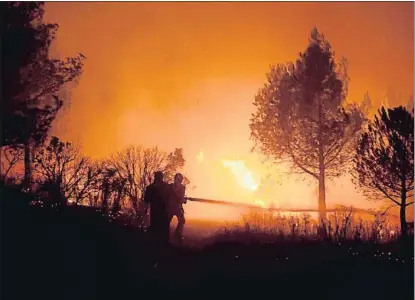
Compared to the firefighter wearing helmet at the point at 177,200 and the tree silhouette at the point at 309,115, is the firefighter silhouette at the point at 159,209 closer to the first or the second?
the firefighter wearing helmet at the point at 177,200

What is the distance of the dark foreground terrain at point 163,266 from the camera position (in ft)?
40.6

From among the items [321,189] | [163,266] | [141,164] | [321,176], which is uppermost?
Result: [141,164]

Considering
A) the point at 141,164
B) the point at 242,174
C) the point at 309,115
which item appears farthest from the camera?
the point at 242,174

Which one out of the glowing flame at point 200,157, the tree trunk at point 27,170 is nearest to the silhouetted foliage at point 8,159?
the tree trunk at point 27,170

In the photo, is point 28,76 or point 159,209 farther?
point 28,76

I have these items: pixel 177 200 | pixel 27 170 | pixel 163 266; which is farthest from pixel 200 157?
pixel 163 266

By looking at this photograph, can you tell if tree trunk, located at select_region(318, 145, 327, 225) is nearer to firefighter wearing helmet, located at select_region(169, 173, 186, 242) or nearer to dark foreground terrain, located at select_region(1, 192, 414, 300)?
dark foreground terrain, located at select_region(1, 192, 414, 300)

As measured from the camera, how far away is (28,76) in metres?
20.0

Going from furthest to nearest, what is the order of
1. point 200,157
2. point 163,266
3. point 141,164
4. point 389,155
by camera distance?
point 200,157, point 141,164, point 389,155, point 163,266

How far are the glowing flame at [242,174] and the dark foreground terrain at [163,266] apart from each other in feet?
30.8

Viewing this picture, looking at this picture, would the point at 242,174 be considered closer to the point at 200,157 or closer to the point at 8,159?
the point at 200,157

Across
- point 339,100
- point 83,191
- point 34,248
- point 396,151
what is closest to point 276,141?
point 339,100

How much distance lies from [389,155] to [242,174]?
8764mm

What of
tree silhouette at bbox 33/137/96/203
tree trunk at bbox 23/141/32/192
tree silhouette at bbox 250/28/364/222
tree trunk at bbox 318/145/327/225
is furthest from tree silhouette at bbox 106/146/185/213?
tree trunk at bbox 318/145/327/225
